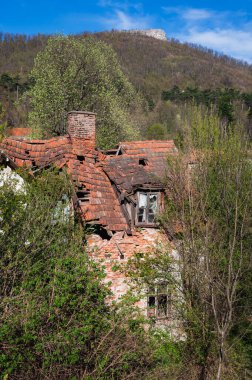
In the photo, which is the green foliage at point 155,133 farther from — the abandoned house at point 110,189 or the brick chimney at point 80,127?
the brick chimney at point 80,127

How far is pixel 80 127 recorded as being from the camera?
562 inches

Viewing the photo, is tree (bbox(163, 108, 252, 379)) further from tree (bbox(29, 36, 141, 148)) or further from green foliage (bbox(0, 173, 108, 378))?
tree (bbox(29, 36, 141, 148))

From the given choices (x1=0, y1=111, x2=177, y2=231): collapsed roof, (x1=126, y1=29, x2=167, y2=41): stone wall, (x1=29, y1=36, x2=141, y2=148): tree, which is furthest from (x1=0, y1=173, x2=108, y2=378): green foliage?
(x1=126, y1=29, x2=167, y2=41): stone wall

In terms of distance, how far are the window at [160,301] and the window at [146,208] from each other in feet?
7.43

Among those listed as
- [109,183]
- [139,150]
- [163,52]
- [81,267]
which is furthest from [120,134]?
[163,52]

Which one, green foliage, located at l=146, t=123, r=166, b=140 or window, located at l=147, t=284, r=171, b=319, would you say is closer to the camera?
window, located at l=147, t=284, r=171, b=319

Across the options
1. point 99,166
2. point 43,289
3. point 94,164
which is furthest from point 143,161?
point 43,289

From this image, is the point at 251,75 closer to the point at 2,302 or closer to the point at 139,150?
the point at 139,150

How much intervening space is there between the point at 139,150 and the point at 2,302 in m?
8.82

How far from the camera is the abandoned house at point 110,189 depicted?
12.7 metres

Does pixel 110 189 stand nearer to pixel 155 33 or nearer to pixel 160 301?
pixel 160 301

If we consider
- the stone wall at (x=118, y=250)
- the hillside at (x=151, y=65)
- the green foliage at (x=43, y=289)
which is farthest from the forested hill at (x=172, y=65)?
the green foliage at (x=43, y=289)

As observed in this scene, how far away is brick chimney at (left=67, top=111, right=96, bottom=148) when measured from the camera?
14242mm

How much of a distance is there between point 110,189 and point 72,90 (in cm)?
1573
